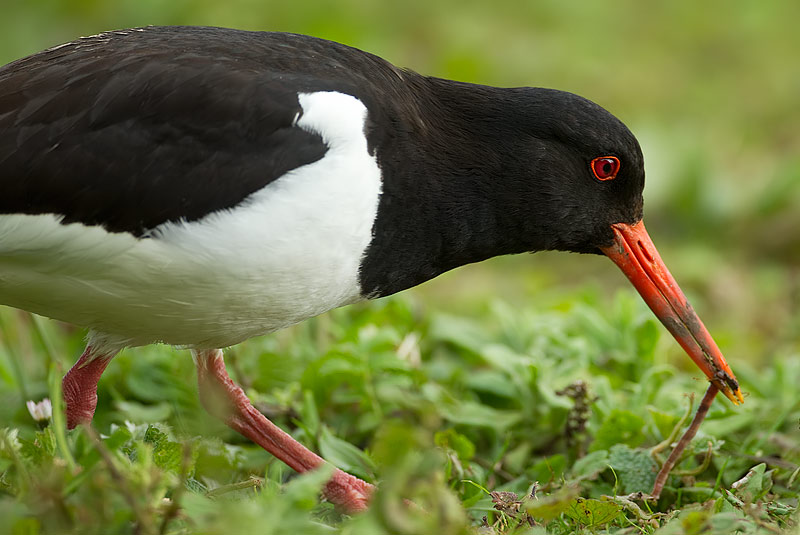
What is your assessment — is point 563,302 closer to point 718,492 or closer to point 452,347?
point 452,347

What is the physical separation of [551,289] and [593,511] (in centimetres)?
386

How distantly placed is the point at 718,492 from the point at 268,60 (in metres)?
2.47

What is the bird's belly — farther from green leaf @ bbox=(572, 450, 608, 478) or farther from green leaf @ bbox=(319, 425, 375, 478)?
green leaf @ bbox=(572, 450, 608, 478)

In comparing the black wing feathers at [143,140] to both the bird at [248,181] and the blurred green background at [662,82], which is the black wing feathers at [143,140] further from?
the blurred green background at [662,82]

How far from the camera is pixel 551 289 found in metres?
7.31

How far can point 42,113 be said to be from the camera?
139 inches

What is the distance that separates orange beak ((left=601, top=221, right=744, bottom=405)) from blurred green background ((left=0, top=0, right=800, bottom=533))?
0.92ft

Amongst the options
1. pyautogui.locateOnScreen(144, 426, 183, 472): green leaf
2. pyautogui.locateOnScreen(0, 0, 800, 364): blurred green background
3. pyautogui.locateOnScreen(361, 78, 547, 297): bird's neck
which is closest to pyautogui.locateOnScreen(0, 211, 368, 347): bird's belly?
pyautogui.locateOnScreen(361, 78, 547, 297): bird's neck

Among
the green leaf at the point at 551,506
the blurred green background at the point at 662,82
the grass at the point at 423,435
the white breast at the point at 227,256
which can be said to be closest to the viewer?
the grass at the point at 423,435

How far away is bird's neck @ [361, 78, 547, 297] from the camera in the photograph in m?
3.87

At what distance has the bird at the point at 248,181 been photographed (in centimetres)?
346

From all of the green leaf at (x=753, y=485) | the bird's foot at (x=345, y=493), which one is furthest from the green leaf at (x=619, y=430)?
the bird's foot at (x=345, y=493)

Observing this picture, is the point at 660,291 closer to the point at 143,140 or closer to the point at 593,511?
the point at 593,511

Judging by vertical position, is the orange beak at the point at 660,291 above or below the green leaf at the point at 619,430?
above
